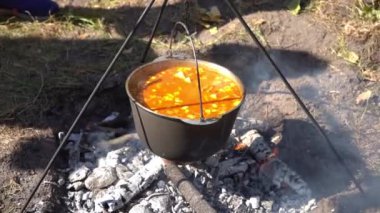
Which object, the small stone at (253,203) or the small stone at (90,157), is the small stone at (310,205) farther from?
the small stone at (90,157)

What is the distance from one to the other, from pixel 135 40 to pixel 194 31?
57 centimetres

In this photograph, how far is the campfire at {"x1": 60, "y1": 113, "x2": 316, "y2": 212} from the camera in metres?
3.56

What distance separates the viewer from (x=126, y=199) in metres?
3.54

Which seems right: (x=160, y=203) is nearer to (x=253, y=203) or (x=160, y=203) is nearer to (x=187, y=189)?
(x=187, y=189)

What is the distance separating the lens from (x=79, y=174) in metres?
3.75

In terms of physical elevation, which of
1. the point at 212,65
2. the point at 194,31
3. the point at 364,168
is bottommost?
the point at 364,168

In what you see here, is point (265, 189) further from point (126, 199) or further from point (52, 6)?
point (52, 6)

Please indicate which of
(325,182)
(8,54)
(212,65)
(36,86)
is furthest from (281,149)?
(8,54)

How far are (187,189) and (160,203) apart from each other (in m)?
0.19

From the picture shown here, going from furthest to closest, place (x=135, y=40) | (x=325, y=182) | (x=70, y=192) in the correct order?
(x=135, y=40), (x=325, y=182), (x=70, y=192)

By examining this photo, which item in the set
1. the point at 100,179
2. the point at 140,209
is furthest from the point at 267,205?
the point at 100,179

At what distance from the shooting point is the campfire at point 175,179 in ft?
11.7

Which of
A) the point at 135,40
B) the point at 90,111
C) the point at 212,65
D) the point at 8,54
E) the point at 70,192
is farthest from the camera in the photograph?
the point at 135,40

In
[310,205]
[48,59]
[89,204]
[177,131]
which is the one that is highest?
[177,131]
